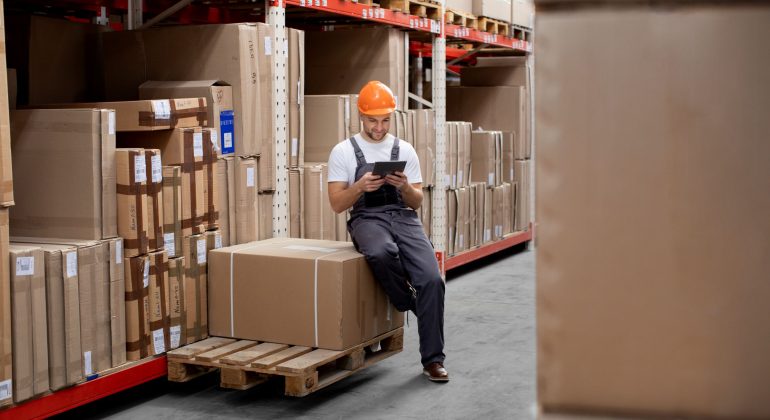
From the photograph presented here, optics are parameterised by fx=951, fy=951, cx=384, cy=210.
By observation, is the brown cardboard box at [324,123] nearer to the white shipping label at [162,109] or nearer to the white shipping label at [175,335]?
the white shipping label at [162,109]

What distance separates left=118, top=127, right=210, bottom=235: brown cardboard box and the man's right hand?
0.86 metres

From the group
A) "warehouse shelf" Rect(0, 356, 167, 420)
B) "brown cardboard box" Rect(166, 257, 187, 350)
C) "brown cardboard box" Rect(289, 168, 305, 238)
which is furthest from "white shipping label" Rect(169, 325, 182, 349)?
"brown cardboard box" Rect(289, 168, 305, 238)

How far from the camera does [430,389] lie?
5.36m

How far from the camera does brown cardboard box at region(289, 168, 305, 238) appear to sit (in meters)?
6.25

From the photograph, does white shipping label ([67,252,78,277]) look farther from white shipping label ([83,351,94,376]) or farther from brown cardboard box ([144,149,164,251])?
brown cardboard box ([144,149,164,251])

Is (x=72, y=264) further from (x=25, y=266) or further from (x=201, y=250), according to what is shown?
(x=201, y=250)

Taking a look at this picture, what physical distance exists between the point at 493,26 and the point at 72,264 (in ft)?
21.3

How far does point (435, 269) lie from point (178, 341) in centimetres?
150

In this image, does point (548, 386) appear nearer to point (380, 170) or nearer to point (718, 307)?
point (718, 307)

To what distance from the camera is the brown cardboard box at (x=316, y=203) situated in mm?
6359

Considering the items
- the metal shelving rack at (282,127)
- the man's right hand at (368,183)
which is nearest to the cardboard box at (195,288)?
the metal shelving rack at (282,127)

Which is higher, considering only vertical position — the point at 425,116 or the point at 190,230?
the point at 425,116

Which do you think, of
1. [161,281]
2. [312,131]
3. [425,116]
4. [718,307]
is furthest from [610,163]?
[425,116]

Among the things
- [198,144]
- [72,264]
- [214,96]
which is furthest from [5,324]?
[214,96]
